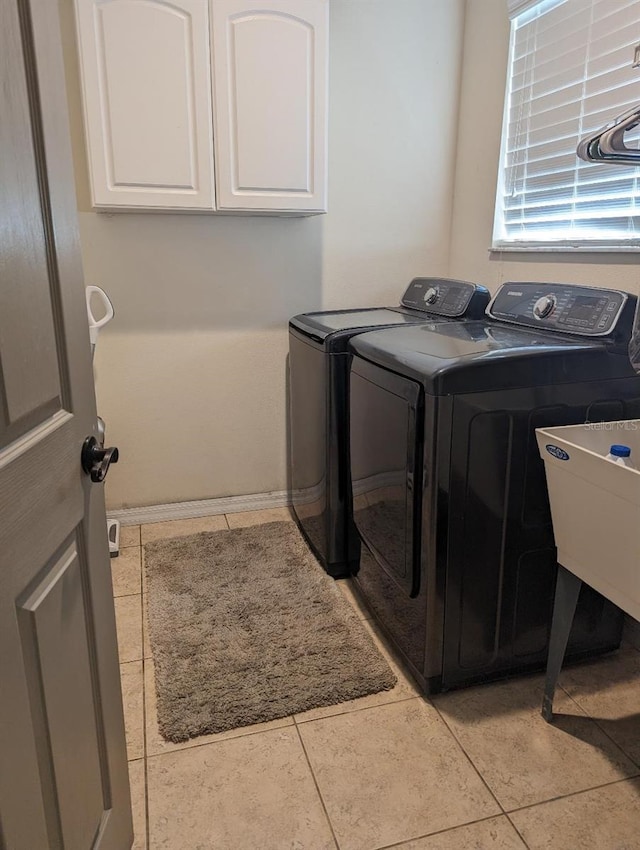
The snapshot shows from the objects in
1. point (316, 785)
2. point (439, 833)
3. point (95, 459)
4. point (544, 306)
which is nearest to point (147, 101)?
point (544, 306)

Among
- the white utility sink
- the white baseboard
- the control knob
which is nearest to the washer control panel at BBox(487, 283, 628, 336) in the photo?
the control knob

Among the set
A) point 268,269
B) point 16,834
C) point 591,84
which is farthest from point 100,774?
point 591,84

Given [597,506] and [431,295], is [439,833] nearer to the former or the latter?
[597,506]

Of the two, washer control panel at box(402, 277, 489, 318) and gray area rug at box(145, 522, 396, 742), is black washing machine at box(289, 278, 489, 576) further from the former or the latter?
gray area rug at box(145, 522, 396, 742)

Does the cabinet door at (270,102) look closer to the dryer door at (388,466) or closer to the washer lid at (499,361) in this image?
the dryer door at (388,466)

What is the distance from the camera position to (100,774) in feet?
3.60

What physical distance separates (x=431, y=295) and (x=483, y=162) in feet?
2.15

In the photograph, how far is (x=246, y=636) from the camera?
1.99 meters

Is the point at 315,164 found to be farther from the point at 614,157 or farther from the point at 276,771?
the point at 276,771

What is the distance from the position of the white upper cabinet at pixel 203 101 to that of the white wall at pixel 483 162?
0.75m

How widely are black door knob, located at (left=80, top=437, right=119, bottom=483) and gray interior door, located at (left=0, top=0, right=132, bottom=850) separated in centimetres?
2

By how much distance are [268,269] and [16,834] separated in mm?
2319

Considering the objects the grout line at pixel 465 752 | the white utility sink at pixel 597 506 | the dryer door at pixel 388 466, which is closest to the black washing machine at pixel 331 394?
the dryer door at pixel 388 466

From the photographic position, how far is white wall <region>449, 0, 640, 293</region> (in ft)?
7.80
